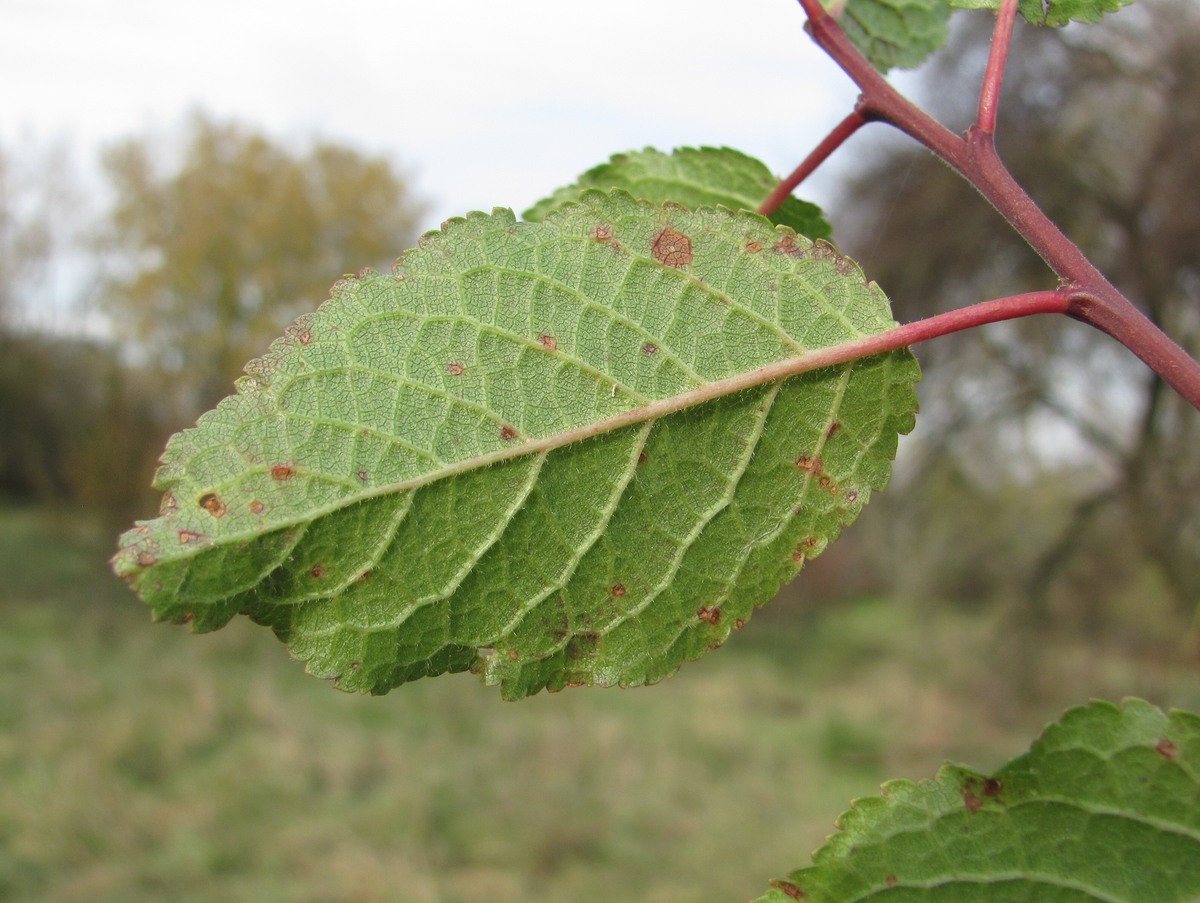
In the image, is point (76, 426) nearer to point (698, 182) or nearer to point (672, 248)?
point (698, 182)

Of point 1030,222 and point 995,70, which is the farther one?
point 995,70

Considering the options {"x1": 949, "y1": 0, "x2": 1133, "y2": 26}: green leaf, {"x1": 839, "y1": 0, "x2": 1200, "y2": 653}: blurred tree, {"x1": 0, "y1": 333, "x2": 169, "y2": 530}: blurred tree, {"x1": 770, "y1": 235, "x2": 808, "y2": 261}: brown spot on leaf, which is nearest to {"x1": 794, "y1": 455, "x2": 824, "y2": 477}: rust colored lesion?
{"x1": 770, "y1": 235, "x2": 808, "y2": 261}: brown spot on leaf

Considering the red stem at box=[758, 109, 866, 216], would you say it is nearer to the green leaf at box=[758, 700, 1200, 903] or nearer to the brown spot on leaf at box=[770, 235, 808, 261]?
the brown spot on leaf at box=[770, 235, 808, 261]

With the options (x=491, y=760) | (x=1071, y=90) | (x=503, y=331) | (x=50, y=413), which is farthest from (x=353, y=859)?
(x=50, y=413)

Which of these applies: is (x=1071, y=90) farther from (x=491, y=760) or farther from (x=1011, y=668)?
(x=491, y=760)

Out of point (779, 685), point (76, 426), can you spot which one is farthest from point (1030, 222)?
point (76, 426)

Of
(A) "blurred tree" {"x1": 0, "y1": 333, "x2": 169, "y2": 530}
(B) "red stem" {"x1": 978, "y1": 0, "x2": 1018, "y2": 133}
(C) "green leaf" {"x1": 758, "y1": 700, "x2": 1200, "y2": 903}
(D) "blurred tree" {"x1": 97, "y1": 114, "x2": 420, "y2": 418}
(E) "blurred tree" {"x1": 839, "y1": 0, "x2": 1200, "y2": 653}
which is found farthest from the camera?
(D) "blurred tree" {"x1": 97, "y1": 114, "x2": 420, "y2": 418}
